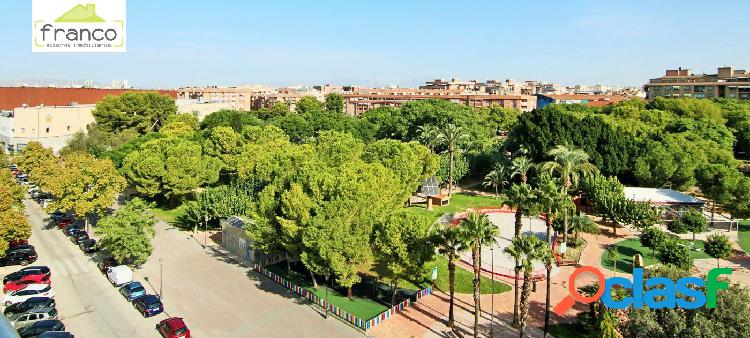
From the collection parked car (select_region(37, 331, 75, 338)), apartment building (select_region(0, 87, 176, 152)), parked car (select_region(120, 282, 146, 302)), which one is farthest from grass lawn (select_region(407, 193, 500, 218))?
apartment building (select_region(0, 87, 176, 152))

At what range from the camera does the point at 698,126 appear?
279 ft

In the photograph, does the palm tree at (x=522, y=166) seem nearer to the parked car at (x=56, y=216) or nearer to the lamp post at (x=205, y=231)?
the lamp post at (x=205, y=231)

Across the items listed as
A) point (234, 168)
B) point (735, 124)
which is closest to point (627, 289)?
point (234, 168)

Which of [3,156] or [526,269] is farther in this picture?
[3,156]

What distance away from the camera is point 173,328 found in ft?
100

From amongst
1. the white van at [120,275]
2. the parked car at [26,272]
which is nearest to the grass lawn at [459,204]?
the white van at [120,275]

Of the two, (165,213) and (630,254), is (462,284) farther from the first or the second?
(165,213)

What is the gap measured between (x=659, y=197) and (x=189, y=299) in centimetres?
5101

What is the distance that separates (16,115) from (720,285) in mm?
104740

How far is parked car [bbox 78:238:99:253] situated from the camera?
45.9 metres

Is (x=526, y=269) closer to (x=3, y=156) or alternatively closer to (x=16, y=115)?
(x=3, y=156)

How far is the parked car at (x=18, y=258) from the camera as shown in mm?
42875

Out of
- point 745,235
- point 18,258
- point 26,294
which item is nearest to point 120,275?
point 26,294

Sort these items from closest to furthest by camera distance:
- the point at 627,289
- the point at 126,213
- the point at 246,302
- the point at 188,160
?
the point at 627,289 < the point at 246,302 < the point at 126,213 < the point at 188,160
